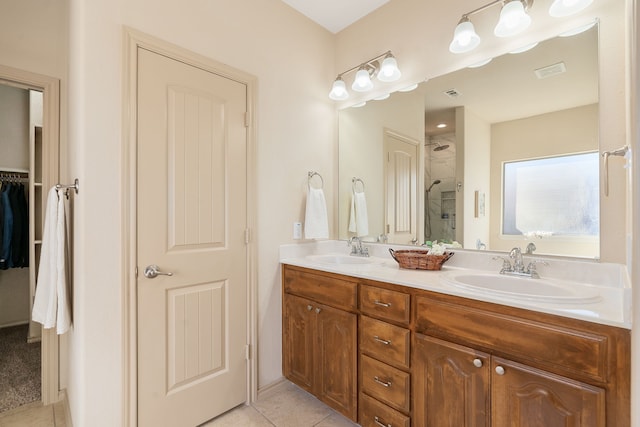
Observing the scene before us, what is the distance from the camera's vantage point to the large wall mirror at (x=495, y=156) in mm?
1369

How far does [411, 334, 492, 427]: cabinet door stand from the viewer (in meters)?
1.12

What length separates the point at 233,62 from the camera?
182cm

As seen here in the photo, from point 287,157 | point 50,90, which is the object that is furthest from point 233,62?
point 50,90

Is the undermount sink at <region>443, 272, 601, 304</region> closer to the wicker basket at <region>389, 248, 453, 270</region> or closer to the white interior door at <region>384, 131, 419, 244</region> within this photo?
the wicker basket at <region>389, 248, 453, 270</region>

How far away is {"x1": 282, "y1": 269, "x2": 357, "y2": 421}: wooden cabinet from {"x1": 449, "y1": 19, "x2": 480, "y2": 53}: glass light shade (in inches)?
57.6

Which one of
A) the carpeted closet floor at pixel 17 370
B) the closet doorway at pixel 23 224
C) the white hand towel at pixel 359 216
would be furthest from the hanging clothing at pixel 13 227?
the white hand towel at pixel 359 216

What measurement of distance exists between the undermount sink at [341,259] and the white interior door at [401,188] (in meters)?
0.24

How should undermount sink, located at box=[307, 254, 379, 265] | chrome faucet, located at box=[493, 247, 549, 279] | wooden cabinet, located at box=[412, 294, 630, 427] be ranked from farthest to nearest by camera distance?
undermount sink, located at box=[307, 254, 379, 265] → chrome faucet, located at box=[493, 247, 549, 279] → wooden cabinet, located at box=[412, 294, 630, 427]

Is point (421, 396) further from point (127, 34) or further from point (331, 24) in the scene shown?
point (331, 24)

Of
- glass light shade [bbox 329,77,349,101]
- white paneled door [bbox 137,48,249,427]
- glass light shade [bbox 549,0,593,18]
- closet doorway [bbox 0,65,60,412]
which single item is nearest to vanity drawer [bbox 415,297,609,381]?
white paneled door [bbox 137,48,249,427]

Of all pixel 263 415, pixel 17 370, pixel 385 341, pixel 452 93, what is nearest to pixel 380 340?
pixel 385 341

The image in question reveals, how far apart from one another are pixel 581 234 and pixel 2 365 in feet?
12.9

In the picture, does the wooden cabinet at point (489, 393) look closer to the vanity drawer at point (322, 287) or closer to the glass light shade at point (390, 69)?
the vanity drawer at point (322, 287)

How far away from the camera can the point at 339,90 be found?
7.42ft
